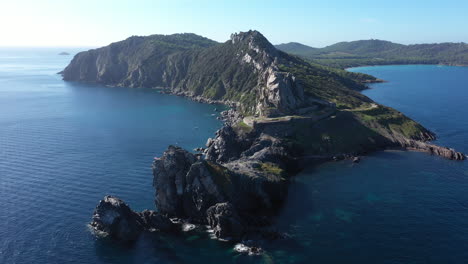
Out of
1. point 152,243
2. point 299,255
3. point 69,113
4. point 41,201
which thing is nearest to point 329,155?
point 299,255

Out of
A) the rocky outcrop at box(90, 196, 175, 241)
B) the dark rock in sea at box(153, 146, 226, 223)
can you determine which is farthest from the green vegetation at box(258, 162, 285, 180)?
the rocky outcrop at box(90, 196, 175, 241)

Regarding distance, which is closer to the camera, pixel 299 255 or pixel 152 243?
pixel 299 255

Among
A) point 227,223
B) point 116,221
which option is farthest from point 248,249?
point 116,221

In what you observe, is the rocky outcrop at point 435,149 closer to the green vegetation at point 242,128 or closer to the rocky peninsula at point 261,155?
the rocky peninsula at point 261,155

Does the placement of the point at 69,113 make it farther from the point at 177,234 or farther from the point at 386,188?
the point at 386,188

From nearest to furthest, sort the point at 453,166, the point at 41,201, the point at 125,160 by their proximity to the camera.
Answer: the point at 41,201, the point at 453,166, the point at 125,160

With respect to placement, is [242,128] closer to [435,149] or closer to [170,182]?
[170,182]

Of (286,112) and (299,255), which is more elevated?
(286,112)
